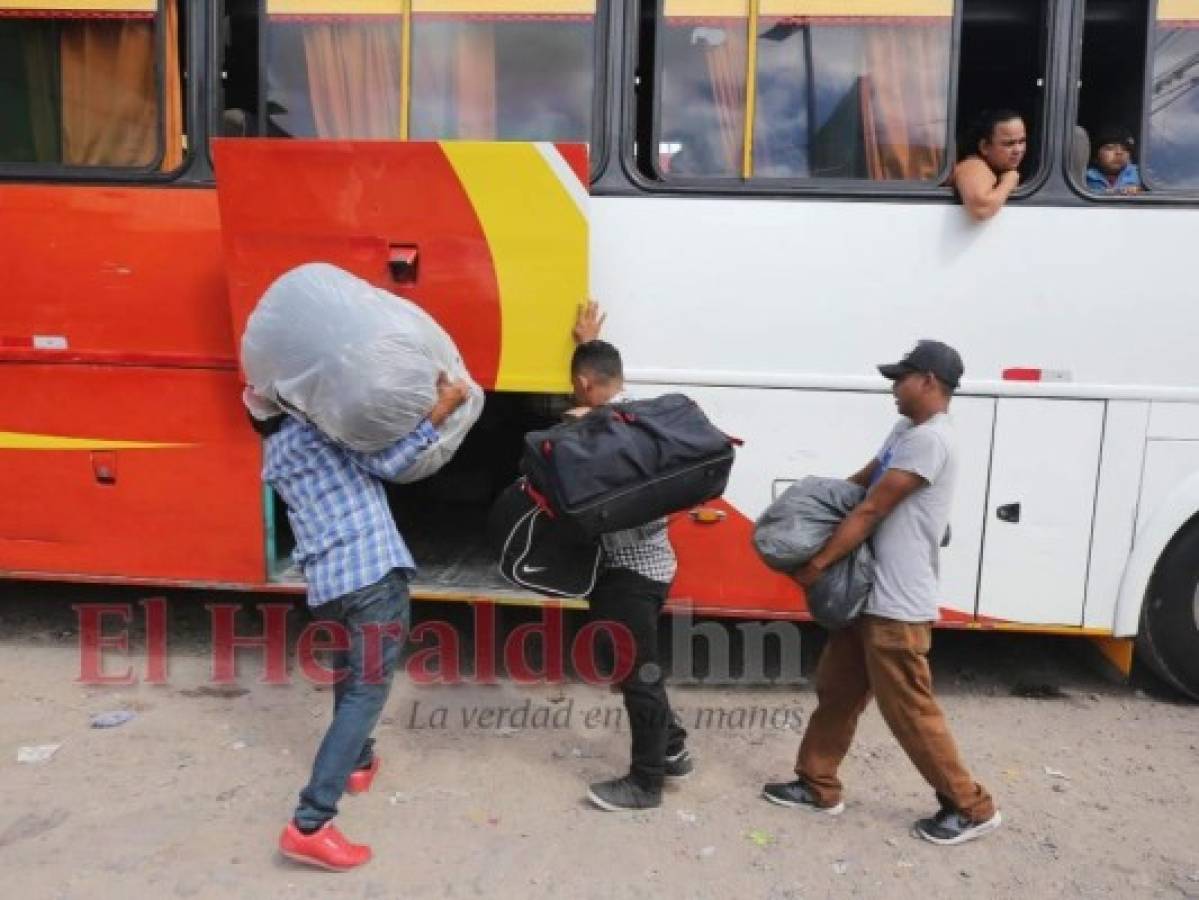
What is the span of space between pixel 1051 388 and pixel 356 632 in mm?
2698

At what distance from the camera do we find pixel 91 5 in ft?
13.5

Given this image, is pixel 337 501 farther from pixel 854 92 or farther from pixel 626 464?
pixel 854 92

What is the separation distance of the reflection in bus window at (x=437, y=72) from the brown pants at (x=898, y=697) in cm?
220

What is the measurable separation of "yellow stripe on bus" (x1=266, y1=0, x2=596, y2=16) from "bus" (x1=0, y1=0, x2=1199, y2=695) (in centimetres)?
2

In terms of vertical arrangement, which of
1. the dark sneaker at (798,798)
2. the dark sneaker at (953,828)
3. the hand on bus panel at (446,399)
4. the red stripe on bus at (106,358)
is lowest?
the dark sneaker at (798,798)

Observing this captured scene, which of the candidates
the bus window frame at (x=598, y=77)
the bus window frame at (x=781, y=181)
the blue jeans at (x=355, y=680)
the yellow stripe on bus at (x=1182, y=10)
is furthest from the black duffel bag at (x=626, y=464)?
the yellow stripe on bus at (x=1182, y=10)

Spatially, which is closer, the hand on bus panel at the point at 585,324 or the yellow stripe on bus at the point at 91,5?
the hand on bus panel at the point at 585,324

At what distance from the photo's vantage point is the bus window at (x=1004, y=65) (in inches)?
152


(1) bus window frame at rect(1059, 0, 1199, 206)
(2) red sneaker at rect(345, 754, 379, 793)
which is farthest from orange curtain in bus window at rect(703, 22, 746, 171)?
(2) red sneaker at rect(345, 754, 379, 793)

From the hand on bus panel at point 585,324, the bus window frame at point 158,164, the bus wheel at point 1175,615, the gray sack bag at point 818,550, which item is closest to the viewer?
the gray sack bag at point 818,550

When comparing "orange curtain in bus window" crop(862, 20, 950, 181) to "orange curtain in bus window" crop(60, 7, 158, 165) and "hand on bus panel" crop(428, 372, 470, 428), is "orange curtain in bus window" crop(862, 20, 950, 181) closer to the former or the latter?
"hand on bus panel" crop(428, 372, 470, 428)

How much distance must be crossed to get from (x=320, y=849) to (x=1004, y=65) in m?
3.81

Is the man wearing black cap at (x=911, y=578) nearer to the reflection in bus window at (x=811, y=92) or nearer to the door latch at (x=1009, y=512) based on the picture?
the door latch at (x=1009, y=512)

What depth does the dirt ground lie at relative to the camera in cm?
296
